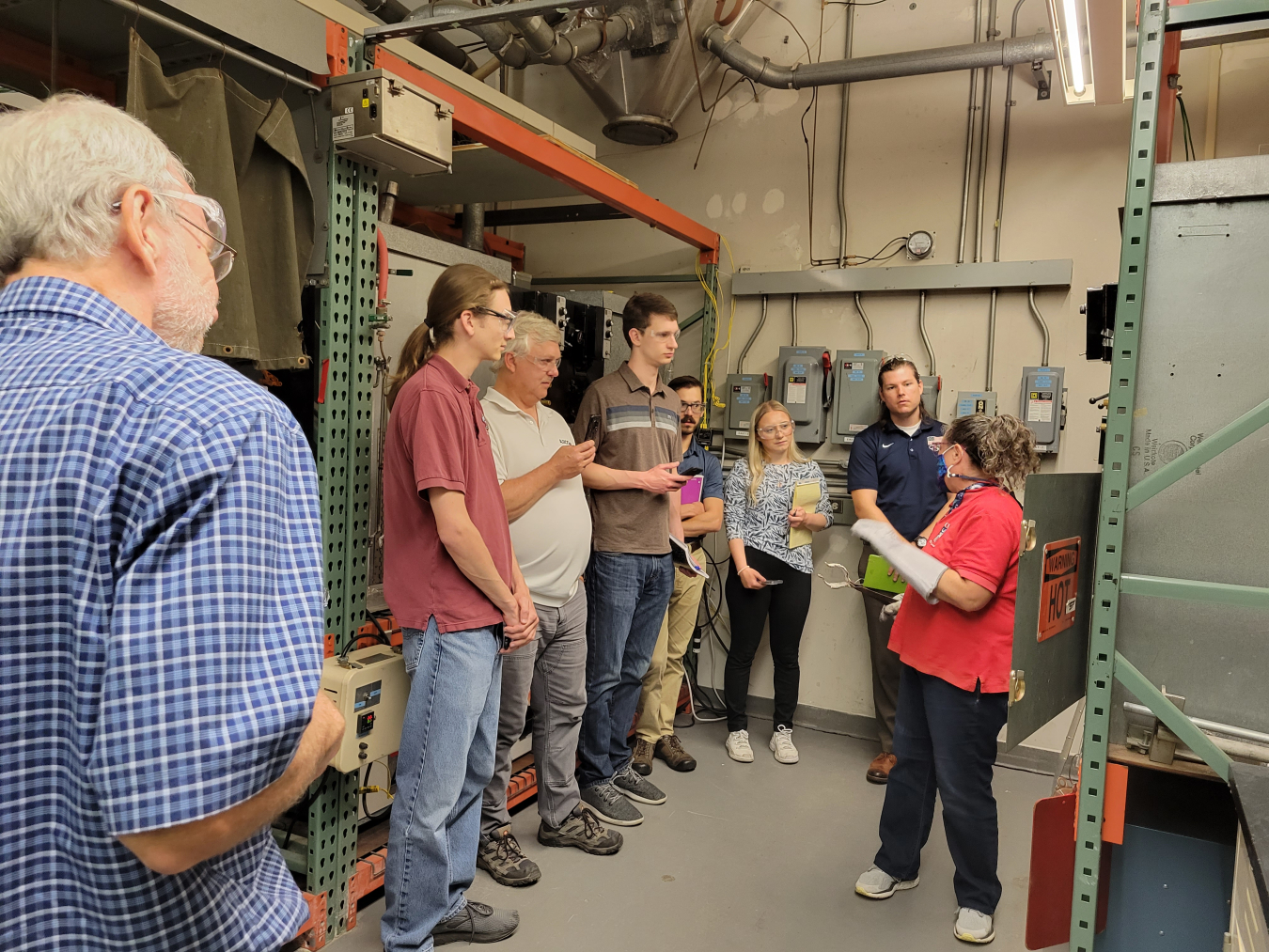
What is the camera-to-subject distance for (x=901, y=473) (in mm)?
3711

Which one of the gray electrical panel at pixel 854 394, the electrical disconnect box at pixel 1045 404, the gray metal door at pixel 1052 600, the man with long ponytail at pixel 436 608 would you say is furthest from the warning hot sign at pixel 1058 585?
the gray electrical panel at pixel 854 394

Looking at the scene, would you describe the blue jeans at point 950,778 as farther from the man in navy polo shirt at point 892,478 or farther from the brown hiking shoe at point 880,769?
the man in navy polo shirt at point 892,478

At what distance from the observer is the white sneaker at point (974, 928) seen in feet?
7.70

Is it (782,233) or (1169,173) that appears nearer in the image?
(1169,173)

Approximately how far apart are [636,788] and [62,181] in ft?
9.53

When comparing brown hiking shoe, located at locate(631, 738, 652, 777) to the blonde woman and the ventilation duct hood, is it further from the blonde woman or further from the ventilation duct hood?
the ventilation duct hood

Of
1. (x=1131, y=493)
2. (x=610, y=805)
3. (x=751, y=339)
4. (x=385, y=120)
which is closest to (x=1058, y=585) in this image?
(x=1131, y=493)

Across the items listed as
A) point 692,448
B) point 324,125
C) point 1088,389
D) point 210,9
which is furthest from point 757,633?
point 210,9

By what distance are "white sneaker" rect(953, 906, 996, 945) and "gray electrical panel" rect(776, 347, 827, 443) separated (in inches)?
89.6

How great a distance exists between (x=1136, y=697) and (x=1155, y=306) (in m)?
0.66

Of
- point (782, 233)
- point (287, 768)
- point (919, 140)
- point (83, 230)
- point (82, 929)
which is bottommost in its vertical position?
point (82, 929)

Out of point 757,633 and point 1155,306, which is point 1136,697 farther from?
point 757,633

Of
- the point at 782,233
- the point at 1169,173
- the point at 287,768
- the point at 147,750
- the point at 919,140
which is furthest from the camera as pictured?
the point at 782,233

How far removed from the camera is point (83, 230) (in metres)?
0.78
